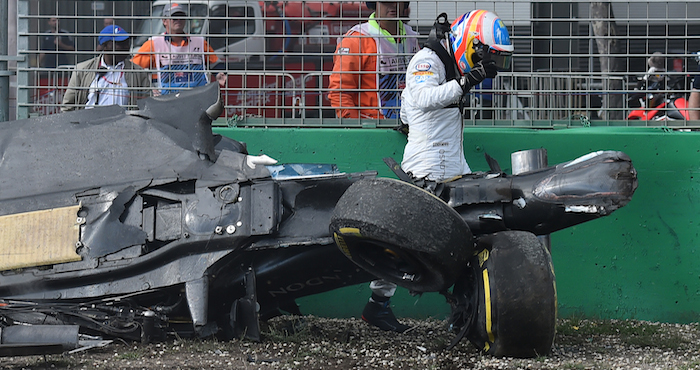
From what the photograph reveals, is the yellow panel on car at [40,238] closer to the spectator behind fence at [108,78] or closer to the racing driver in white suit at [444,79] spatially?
the spectator behind fence at [108,78]

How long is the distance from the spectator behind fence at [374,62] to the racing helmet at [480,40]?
71 cm

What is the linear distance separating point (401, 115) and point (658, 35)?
1.97 meters

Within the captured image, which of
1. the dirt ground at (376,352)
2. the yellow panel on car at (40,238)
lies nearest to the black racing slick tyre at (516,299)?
the dirt ground at (376,352)

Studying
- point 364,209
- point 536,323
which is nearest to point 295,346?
point 364,209

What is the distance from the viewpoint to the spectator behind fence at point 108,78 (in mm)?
6124

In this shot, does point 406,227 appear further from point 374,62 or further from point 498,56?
point 374,62

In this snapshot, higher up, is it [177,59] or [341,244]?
[177,59]

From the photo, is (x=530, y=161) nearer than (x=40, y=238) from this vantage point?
No

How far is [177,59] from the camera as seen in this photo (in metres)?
6.22

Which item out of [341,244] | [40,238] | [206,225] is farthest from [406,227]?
[40,238]

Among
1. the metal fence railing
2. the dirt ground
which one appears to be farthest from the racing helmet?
the dirt ground

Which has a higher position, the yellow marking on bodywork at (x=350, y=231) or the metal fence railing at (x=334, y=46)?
the metal fence railing at (x=334, y=46)

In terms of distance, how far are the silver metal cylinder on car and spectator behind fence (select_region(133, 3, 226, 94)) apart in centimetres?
221

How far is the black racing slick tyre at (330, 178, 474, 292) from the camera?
13.9 ft
